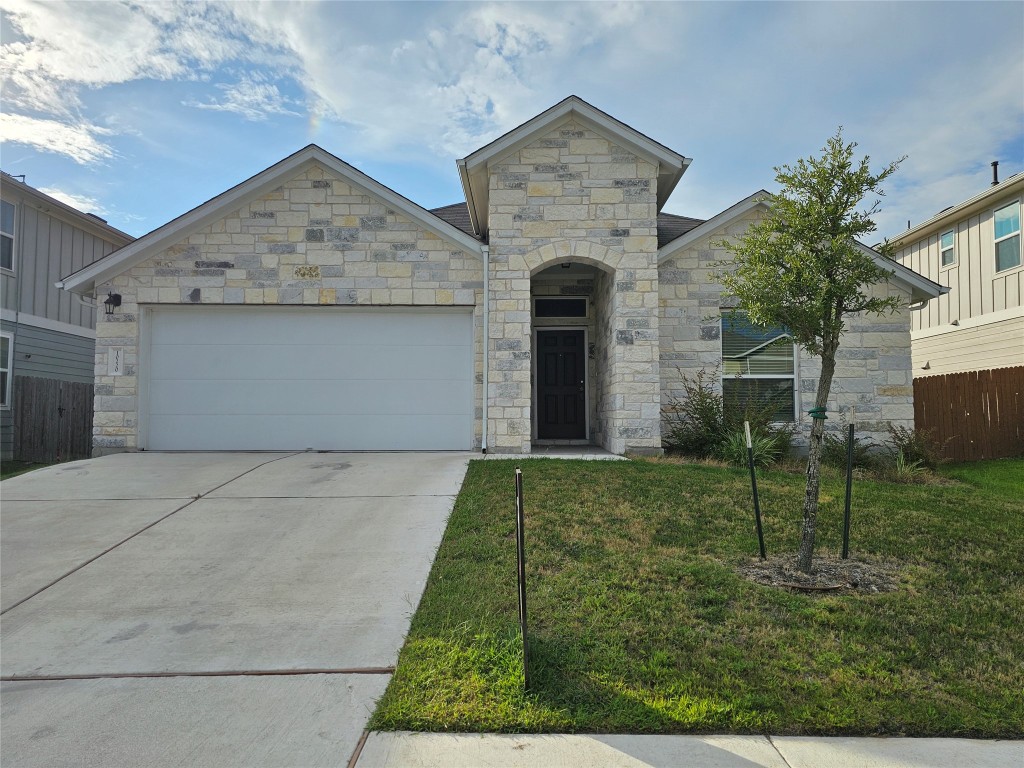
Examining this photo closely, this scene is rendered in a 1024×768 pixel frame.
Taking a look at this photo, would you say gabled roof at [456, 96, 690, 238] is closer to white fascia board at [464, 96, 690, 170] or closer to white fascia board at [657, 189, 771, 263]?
white fascia board at [464, 96, 690, 170]

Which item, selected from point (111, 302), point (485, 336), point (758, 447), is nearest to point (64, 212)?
point (111, 302)

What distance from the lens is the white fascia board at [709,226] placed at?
10562mm

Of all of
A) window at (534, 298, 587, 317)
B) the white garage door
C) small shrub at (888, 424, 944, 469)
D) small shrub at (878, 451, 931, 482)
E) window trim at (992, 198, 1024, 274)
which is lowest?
small shrub at (878, 451, 931, 482)

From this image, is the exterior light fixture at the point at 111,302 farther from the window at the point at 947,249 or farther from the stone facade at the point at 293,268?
the window at the point at 947,249

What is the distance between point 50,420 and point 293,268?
6.74m

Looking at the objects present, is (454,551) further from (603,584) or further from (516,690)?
(516,690)

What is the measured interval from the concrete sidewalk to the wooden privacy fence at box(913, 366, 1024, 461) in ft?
34.5

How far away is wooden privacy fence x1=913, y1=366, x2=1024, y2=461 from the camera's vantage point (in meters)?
12.2

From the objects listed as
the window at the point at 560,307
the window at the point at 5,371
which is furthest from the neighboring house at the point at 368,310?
the window at the point at 5,371

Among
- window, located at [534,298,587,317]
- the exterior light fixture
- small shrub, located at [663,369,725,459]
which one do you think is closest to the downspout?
window, located at [534,298,587,317]

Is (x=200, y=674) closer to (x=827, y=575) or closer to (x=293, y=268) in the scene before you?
(x=827, y=575)

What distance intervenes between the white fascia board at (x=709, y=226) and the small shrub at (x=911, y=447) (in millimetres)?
4043

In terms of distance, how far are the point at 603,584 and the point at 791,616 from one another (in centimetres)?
124

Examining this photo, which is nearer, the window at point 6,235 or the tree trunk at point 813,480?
the tree trunk at point 813,480
